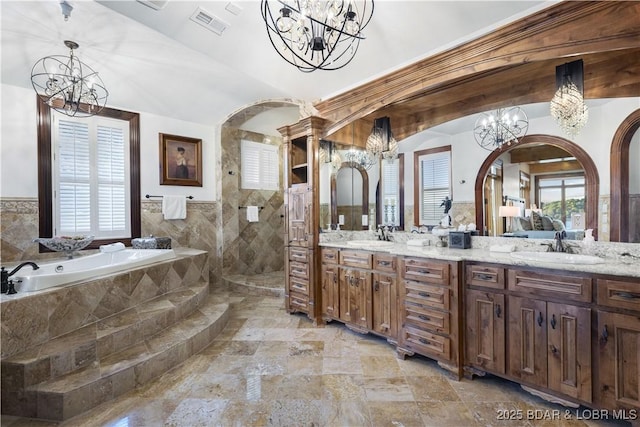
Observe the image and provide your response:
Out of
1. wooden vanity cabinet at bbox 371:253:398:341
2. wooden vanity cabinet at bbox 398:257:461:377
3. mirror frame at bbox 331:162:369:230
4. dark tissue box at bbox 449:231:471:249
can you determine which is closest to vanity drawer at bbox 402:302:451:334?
wooden vanity cabinet at bbox 398:257:461:377

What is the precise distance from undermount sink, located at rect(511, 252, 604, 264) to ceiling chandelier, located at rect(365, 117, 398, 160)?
1.60 metres

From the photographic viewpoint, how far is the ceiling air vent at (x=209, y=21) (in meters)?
2.52

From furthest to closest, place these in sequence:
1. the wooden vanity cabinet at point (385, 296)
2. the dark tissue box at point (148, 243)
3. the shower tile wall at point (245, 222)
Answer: the shower tile wall at point (245, 222) → the dark tissue box at point (148, 243) → the wooden vanity cabinet at point (385, 296)

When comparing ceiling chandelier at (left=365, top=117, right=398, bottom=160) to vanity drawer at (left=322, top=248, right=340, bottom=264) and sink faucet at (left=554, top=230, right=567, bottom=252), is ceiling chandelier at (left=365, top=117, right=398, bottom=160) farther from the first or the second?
sink faucet at (left=554, top=230, right=567, bottom=252)

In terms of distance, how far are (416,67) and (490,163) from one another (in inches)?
42.7

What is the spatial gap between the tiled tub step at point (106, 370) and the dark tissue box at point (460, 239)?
2405 millimetres

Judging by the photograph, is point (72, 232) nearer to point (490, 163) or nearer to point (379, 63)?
point (379, 63)

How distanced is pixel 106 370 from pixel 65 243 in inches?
77.3

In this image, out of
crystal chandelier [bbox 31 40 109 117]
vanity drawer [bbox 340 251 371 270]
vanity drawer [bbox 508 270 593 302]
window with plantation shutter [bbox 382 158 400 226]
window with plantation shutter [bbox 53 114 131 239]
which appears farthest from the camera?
window with plantation shutter [bbox 53 114 131 239]

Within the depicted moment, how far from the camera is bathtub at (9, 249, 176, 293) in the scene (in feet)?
6.86

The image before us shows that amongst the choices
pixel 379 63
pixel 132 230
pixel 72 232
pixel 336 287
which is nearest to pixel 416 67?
pixel 379 63

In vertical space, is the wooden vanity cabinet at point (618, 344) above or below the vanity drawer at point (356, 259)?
below

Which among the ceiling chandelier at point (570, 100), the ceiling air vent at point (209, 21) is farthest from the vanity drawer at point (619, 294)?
the ceiling air vent at point (209, 21)

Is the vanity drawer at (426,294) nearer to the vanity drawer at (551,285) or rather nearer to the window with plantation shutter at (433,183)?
the vanity drawer at (551,285)
